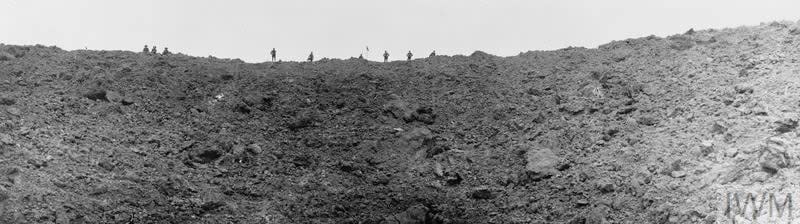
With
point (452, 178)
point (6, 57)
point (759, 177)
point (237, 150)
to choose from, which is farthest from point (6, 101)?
point (759, 177)

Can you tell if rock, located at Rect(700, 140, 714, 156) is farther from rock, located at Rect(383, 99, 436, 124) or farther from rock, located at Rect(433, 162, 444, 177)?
rock, located at Rect(383, 99, 436, 124)

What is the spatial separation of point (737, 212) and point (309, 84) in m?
11.9

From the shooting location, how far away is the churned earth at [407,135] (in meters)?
12.9

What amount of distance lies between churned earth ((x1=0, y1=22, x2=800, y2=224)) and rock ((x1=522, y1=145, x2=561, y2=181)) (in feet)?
0.14

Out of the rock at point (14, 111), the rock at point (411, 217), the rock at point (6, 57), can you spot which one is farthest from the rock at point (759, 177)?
the rock at point (6, 57)

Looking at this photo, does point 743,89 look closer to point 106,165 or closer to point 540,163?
point 540,163

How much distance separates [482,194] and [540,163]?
1651mm

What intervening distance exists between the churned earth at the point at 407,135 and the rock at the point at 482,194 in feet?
0.10

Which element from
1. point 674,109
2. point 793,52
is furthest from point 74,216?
point 793,52

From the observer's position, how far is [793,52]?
16344 mm

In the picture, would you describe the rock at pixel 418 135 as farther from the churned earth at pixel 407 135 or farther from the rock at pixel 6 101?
the rock at pixel 6 101

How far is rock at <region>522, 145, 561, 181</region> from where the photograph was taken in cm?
1473

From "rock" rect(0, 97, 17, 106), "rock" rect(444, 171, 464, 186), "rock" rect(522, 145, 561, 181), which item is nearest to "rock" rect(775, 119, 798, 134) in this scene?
"rock" rect(522, 145, 561, 181)

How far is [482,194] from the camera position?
14445 millimetres
